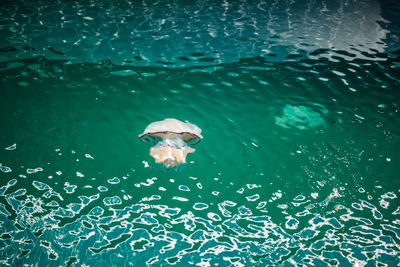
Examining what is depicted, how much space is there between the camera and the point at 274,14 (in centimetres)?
627

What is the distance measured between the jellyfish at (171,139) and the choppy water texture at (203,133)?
197mm

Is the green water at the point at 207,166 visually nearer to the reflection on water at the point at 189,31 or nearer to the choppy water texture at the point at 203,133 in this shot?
the choppy water texture at the point at 203,133

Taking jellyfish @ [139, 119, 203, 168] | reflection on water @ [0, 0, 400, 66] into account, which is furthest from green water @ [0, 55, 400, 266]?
reflection on water @ [0, 0, 400, 66]

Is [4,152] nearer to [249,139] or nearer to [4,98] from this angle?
[4,98]

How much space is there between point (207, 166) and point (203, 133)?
0.61m

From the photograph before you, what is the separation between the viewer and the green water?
297 cm

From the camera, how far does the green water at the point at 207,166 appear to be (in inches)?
117

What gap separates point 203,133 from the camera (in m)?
4.12

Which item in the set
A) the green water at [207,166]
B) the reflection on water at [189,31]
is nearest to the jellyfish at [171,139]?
the green water at [207,166]

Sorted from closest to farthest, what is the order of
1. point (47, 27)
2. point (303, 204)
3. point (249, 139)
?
point (303, 204) → point (249, 139) → point (47, 27)

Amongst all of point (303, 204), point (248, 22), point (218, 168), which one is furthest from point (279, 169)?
point (248, 22)

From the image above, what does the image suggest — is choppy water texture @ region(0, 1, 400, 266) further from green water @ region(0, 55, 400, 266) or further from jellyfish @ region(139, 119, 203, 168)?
jellyfish @ region(139, 119, 203, 168)

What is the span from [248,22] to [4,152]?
17.0 ft

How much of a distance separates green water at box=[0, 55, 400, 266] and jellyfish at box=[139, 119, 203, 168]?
18 cm
